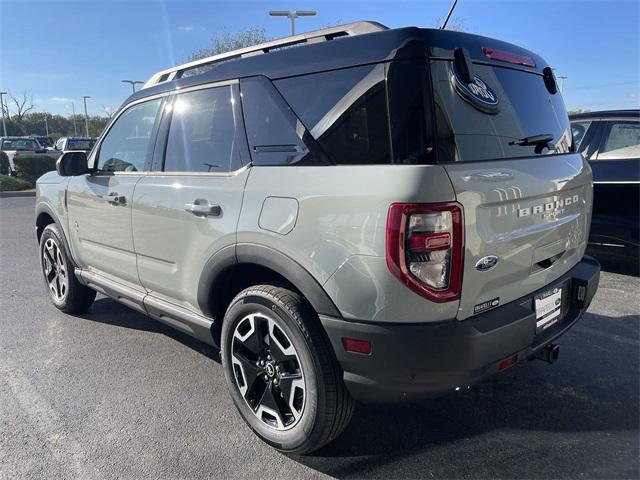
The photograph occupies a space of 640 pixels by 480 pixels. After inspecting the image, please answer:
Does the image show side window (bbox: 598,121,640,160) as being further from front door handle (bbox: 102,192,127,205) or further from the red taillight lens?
front door handle (bbox: 102,192,127,205)

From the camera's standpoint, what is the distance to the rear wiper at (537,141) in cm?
235

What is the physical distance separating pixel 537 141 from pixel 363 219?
1.13 meters

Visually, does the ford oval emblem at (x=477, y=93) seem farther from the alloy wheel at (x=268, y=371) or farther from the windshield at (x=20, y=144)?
the windshield at (x=20, y=144)

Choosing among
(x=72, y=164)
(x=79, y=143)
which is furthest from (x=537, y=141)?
(x=79, y=143)

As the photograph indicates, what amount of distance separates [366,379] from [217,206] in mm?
1198

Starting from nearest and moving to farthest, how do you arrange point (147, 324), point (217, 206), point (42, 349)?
point (217, 206)
point (42, 349)
point (147, 324)

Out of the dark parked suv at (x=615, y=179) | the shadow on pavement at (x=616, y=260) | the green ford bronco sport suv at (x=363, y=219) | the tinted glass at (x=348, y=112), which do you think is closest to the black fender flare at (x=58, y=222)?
the green ford bronco sport suv at (x=363, y=219)

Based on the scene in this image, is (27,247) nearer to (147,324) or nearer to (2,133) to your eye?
(147,324)

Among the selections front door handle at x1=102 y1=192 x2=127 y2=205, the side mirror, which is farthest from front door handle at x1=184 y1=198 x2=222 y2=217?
the side mirror

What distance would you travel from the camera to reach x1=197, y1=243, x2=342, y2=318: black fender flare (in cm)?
210

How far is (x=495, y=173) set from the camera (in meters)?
2.05

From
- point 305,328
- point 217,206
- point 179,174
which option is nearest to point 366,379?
point 305,328

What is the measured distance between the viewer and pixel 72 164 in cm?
371

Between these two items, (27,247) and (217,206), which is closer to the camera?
(217,206)
